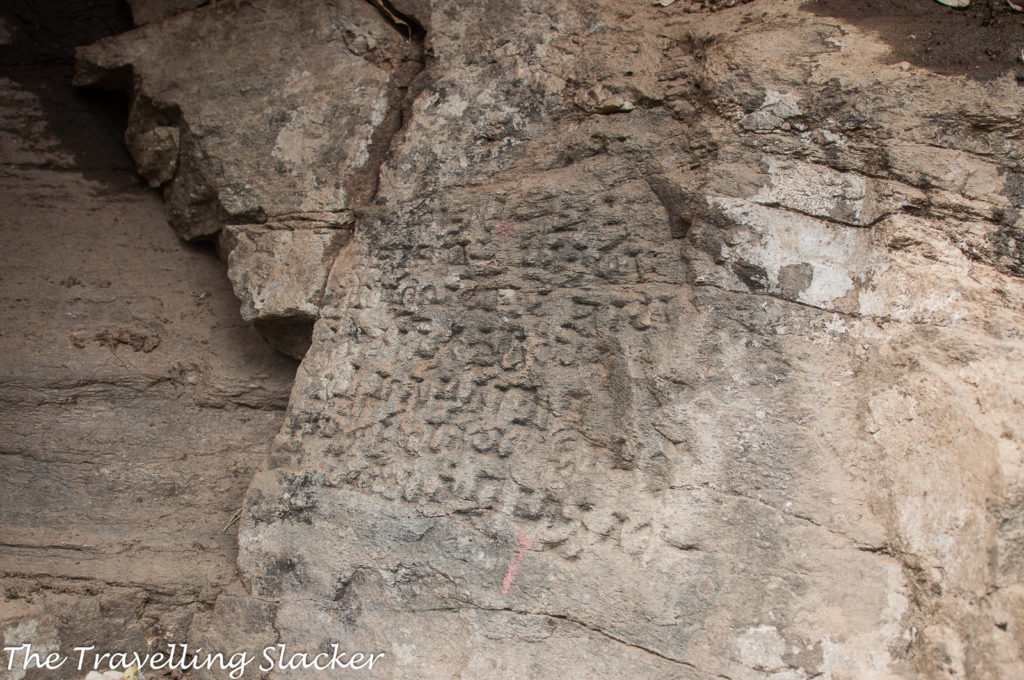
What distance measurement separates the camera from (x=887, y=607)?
4.96ft

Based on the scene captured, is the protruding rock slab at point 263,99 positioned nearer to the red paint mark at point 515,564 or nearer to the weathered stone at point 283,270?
the weathered stone at point 283,270

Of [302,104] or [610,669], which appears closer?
[610,669]

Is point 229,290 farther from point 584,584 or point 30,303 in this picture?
point 584,584

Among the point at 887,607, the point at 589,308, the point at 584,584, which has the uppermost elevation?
the point at 589,308

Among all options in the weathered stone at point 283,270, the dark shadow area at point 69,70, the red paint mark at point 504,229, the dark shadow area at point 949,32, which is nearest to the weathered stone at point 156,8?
the dark shadow area at point 69,70

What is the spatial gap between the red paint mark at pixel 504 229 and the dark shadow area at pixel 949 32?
0.82 m

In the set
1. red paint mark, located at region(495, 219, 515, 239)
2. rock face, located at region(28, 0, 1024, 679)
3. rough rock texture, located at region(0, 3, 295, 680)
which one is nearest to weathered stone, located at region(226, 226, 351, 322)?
rock face, located at region(28, 0, 1024, 679)

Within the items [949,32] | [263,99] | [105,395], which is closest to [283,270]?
[263,99]

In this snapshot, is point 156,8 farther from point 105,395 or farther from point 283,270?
point 105,395

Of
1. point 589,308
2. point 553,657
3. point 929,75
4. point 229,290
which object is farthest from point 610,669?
point 229,290

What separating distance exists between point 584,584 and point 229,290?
54.2 inches

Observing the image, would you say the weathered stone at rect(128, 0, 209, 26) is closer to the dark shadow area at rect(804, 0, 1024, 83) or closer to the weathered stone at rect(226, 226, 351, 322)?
the weathered stone at rect(226, 226, 351, 322)

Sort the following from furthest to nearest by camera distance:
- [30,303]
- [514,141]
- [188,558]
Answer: [30,303] → [188,558] → [514,141]

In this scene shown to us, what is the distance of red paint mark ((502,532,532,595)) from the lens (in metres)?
1.65
